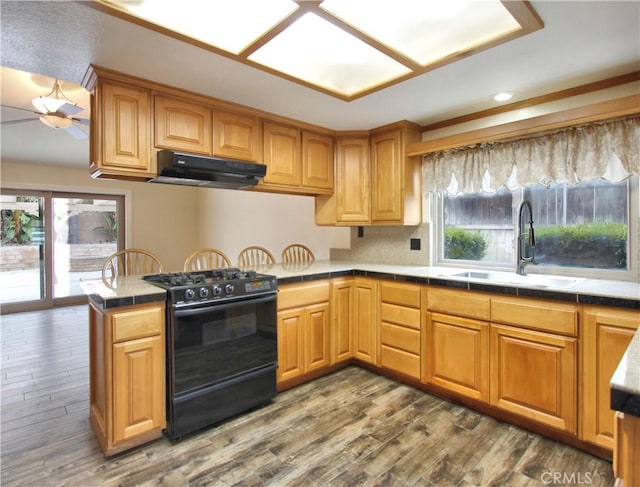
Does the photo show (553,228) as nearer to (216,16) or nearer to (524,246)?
(524,246)

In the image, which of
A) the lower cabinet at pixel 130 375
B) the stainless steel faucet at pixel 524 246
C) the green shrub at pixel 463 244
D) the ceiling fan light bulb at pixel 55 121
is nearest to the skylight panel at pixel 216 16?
the lower cabinet at pixel 130 375

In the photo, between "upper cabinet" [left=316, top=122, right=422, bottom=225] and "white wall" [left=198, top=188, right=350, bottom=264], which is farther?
"white wall" [left=198, top=188, right=350, bottom=264]

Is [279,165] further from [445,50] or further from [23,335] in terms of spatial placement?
[23,335]

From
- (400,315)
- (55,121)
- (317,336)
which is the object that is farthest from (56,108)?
(400,315)

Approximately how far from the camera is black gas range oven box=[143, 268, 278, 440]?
6.72 ft

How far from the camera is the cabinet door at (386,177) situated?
10.3ft

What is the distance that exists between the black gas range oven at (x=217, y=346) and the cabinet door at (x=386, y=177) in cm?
130

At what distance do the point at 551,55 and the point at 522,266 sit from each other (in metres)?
1.38

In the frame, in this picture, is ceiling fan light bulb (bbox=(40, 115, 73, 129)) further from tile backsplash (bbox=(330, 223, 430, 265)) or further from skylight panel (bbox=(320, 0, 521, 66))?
tile backsplash (bbox=(330, 223, 430, 265))

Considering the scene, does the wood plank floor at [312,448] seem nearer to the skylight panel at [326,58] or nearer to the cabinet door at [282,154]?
the cabinet door at [282,154]

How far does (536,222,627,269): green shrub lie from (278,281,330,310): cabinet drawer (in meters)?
1.69

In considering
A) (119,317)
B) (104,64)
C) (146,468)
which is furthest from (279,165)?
(146,468)

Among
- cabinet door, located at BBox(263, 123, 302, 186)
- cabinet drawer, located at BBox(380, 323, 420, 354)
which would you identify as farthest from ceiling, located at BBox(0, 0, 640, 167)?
cabinet drawer, located at BBox(380, 323, 420, 354)

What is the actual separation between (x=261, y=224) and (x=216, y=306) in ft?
9.81
